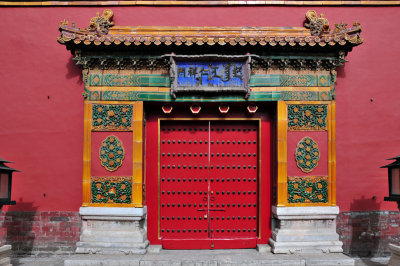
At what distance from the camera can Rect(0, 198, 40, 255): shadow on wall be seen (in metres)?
6.41

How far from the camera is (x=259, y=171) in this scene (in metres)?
6.52

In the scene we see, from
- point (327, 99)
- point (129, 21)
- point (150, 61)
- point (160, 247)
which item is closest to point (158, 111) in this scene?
point (150, 61)

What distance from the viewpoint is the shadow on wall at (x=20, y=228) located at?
6414mm

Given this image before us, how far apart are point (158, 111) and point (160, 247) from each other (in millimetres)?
2471

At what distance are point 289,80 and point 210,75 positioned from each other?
1.44 metres

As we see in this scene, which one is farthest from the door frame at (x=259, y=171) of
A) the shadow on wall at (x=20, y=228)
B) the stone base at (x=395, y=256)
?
the shadow on wall at (x=20, y=228)

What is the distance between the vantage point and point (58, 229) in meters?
6.44

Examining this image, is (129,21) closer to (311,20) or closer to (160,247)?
(311,20)

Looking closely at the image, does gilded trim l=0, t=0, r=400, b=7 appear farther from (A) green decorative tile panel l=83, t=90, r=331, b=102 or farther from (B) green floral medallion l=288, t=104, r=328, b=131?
(B) green floral medallion l=288, t=104, r=328, b=131

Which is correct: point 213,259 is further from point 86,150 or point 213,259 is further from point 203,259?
point 86,150

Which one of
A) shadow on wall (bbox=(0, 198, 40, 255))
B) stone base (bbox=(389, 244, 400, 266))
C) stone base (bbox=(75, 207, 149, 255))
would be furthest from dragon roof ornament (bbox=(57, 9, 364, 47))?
stone base (bbox=(389, 244, 400, 266))

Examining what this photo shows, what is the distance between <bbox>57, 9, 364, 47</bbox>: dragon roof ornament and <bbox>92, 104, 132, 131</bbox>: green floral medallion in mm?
1121

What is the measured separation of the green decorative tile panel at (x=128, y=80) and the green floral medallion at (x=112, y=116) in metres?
0.40

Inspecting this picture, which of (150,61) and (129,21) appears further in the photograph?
(129,21)
